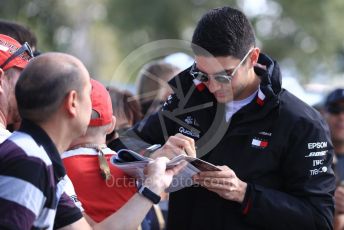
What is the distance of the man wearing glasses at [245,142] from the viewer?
3531 millimetres

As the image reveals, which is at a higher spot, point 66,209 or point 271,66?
point 271,66

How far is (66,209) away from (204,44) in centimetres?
149

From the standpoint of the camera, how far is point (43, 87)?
2.57m

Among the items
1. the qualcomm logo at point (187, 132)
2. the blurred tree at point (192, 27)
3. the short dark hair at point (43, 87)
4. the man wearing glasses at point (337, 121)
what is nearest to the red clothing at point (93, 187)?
the qualcomm logo at point (187, 132)

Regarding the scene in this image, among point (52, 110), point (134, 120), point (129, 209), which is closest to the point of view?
point (52, 110)

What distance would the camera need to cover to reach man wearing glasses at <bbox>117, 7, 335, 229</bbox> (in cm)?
353

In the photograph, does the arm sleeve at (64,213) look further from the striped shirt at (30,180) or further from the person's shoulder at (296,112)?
the person's shoulder at (296,112)

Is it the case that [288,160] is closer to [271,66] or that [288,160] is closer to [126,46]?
[271,66]

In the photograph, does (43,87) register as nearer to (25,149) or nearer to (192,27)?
(25,149)

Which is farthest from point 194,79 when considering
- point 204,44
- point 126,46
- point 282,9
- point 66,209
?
point 282,9

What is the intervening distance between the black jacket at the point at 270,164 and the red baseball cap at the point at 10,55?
119 centimetres

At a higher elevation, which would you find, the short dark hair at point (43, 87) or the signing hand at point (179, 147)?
the short dark hair at point (43, 87)

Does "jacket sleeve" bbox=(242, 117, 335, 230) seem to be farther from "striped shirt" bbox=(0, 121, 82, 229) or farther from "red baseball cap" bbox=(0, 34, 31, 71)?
"red baseball cap" bbox=(0, 34, 31, 71)

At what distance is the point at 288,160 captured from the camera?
3.55 m
